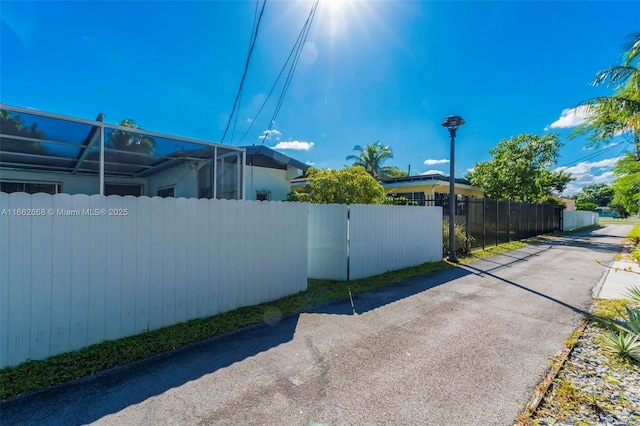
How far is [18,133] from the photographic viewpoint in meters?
4.96

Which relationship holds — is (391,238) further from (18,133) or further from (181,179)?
(18,133)

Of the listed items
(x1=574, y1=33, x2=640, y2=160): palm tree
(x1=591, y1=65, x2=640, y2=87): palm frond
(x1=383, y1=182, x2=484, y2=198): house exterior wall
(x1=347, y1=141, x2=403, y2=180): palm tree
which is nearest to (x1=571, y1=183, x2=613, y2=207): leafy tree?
(x1=347, y1=141, x2=403, y2=180): palm tree

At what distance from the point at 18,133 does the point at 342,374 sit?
21.5 feet

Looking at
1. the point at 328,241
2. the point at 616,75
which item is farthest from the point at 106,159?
the point at 616,75

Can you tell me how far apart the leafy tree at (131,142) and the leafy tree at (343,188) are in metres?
5.04

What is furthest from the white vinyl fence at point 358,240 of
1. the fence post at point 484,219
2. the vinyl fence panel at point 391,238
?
the fence post at point 484,219

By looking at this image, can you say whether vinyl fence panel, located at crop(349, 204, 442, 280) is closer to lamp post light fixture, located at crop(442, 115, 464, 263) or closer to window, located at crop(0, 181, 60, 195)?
lamp post light fixture, located at crop(442, 115, 464, 263)

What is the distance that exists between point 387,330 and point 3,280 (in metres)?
4.19

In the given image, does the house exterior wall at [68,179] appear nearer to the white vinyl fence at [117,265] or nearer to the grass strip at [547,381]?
the white vinyl fence at [117,265]

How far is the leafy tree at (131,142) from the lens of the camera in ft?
17.4

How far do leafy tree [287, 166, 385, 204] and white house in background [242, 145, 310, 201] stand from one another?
181 cm

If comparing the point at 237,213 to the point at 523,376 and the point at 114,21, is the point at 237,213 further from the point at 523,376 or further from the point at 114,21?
the point at 114,21

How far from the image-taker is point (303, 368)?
2900 mm

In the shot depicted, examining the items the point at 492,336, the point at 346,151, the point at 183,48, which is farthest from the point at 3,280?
the point at 346,151
